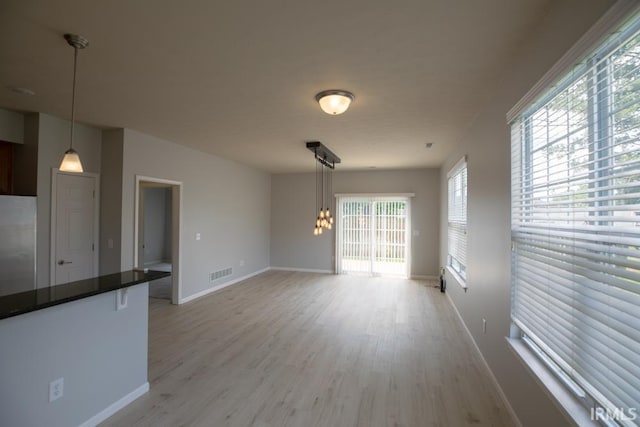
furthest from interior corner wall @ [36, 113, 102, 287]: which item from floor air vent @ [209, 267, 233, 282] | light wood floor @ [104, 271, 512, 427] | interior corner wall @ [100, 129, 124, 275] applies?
floor air vent @ [209, 267, 233, 282]

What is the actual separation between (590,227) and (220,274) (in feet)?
19.3

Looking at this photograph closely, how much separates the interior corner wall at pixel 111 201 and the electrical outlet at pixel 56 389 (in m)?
2.36

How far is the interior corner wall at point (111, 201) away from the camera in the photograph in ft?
13.1

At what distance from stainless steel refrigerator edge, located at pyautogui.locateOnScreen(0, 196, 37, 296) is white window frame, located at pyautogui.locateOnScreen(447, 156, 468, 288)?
541 cm

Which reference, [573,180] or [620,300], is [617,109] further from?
[620,300]

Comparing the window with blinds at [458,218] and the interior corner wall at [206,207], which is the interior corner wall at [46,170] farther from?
the window with blinds at [458,218]

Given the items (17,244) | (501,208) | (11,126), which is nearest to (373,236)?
(501,208)

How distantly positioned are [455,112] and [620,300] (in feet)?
8.52

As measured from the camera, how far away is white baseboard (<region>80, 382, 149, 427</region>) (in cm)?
211

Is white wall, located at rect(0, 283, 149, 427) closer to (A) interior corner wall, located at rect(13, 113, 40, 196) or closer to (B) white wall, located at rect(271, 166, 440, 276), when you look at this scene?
(A) interior corner wall, located at rect(13, 113, 40, 196)

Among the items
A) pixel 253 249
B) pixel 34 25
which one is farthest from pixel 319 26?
pixel 253 249

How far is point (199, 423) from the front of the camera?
2152 millimetres

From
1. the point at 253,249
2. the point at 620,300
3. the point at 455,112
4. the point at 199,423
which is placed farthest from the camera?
the point at 253,249

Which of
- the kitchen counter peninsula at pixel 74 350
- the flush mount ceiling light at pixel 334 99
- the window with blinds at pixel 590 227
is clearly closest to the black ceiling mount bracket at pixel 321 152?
the flush mount ceiling light at pixel 334 99
